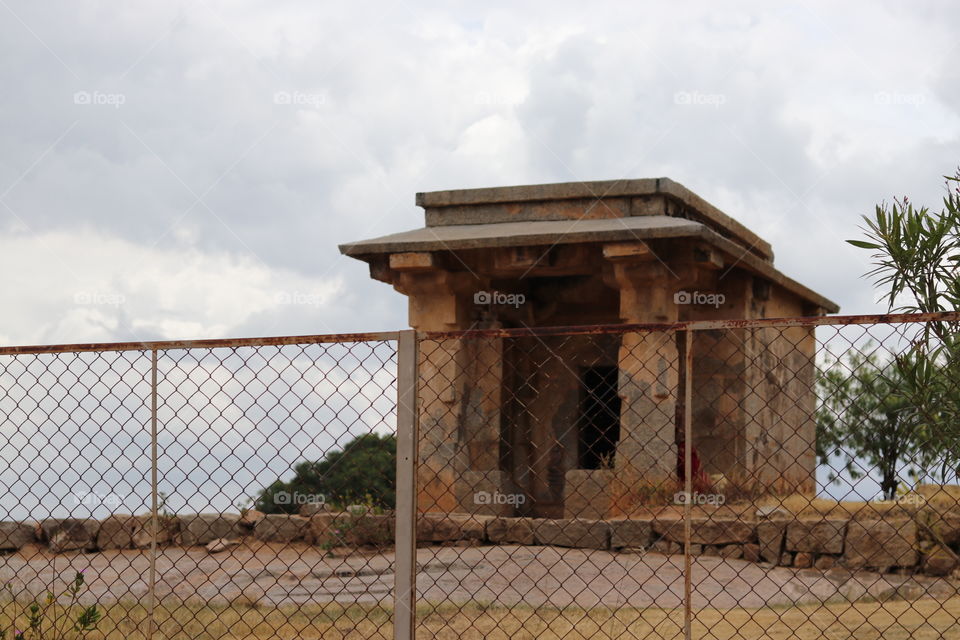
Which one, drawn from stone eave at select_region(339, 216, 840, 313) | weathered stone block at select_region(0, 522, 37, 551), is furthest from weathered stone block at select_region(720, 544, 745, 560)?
weathered stone block at select_region(0, 522, 37, 551)

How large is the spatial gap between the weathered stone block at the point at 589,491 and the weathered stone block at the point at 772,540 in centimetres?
160

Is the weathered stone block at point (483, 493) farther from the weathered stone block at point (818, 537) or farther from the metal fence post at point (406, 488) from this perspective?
the metal fence post at point (406, 488)

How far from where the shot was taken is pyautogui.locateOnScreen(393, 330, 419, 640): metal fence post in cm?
504

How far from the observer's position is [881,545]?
9.34m

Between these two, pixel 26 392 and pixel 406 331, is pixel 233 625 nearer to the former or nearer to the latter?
pixel 26 392

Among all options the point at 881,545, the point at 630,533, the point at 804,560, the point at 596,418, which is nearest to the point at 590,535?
the point at 630,533

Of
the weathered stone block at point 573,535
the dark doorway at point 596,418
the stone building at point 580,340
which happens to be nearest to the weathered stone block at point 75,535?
the stone building at point 580,340

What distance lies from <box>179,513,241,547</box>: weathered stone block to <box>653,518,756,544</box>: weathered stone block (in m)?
4.27

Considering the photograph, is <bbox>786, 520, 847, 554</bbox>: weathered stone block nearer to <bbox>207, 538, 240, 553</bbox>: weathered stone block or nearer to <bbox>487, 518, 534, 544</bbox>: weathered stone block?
<bbox>487, 518, 534, 544</bbox>: weathered stone block

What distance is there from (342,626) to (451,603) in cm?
98

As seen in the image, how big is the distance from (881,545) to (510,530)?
A: 3251 millimetres

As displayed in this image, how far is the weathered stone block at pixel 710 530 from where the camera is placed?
993cm

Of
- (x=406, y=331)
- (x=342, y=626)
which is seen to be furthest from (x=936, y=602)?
(x=406, y=331)

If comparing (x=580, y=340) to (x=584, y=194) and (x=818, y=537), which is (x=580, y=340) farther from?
(x=818, y=537)
